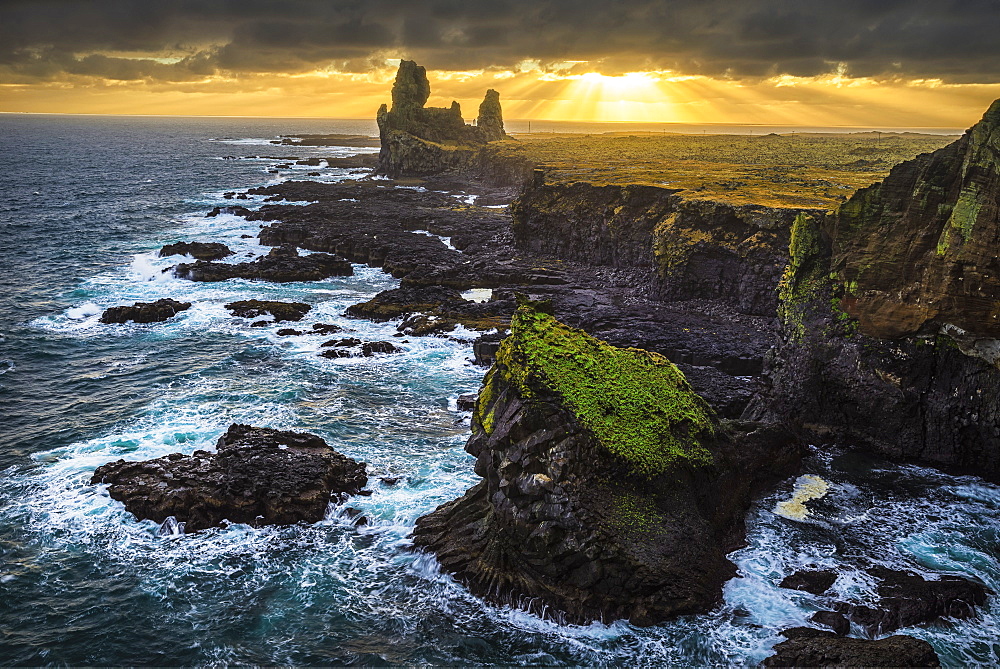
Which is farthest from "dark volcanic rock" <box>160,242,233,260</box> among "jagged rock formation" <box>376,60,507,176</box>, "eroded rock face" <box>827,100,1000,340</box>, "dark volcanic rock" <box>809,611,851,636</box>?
"jagged rock formation" <box>376,60,507,176</box>

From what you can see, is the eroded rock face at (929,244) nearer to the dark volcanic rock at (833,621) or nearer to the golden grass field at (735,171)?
the dark volcanic rock at (833,621)

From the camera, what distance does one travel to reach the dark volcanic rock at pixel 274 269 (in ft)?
218

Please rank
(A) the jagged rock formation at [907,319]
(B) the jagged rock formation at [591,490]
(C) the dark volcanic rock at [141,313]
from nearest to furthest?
(B) the jagged rock formation at [591,490], (A) the jagged rock formation at [907,319], (C) the dark volcanic rock at [141,313]

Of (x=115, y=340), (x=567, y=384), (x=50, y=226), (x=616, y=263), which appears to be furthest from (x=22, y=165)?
(x=567, y=384)

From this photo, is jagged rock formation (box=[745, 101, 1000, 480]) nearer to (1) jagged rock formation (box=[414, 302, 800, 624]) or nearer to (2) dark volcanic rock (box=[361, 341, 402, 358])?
(1) jagged rock formation (box=[414, 302, 800, 624])

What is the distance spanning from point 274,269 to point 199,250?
41.8 feet

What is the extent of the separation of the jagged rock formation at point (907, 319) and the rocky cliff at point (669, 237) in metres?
14.2

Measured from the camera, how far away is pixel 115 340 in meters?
50.1

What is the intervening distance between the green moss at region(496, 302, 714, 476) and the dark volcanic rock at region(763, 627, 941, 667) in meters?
6.84

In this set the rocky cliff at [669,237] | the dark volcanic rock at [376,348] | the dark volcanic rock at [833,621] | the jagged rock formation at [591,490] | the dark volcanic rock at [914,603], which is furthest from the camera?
the rocky cliff at [669,237]

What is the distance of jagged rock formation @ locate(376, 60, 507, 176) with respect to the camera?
14638 cm

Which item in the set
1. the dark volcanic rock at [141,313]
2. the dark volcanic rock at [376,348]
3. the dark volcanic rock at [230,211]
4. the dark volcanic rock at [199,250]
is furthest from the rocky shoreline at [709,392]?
the dark volcanic rock at [230,211]

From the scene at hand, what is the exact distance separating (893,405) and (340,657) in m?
27.5

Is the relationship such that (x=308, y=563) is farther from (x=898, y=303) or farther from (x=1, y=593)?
(x=898, y=303)
